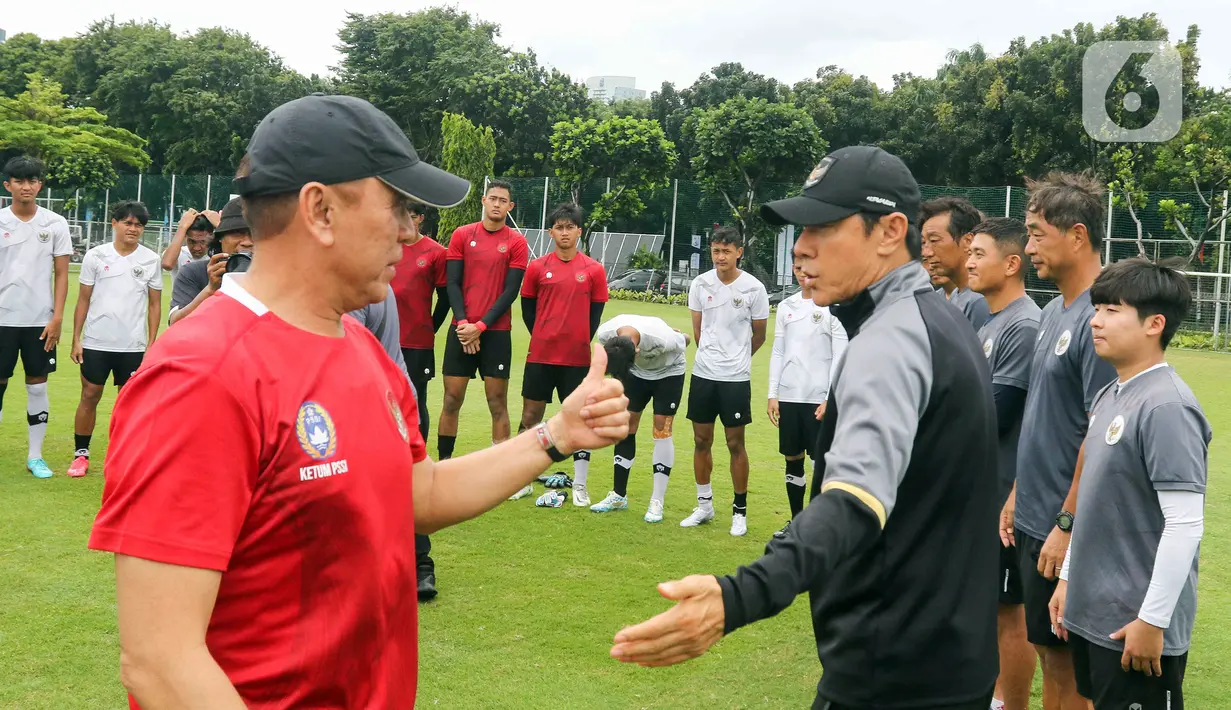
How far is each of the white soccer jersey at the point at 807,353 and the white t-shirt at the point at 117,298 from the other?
5.70 m

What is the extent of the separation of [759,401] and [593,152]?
2399 centimetres

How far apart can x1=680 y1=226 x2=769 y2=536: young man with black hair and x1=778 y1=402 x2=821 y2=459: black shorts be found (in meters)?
0.30

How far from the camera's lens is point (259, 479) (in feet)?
6.25

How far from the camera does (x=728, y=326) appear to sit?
898 centimetres

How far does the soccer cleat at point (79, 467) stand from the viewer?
29.9 feet

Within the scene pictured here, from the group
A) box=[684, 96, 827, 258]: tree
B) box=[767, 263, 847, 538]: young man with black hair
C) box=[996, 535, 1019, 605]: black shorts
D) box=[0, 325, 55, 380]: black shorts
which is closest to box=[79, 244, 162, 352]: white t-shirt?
box=[0, 325, 55, 380]: black shorts

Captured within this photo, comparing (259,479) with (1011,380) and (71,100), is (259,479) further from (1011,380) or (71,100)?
(71,100)

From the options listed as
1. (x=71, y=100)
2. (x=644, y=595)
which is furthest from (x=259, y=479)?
(x=71, y=100)

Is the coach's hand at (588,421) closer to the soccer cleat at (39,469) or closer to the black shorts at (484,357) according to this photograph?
the black shorts at (484,357)

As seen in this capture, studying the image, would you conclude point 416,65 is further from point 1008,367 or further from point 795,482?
point 1008,367

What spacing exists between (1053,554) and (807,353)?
14.0 feet

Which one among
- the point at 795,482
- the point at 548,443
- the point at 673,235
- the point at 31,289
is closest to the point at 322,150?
the point at 548,443

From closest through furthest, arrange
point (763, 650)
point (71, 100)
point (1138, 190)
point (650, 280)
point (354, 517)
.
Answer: point (354, 517), point (763, 650), point (1138, 190), point (650, 280), point (71, 100)

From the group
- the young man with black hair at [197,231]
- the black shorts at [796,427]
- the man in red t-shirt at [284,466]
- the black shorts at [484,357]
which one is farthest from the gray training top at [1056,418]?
the young man with black hair at [197,231]
